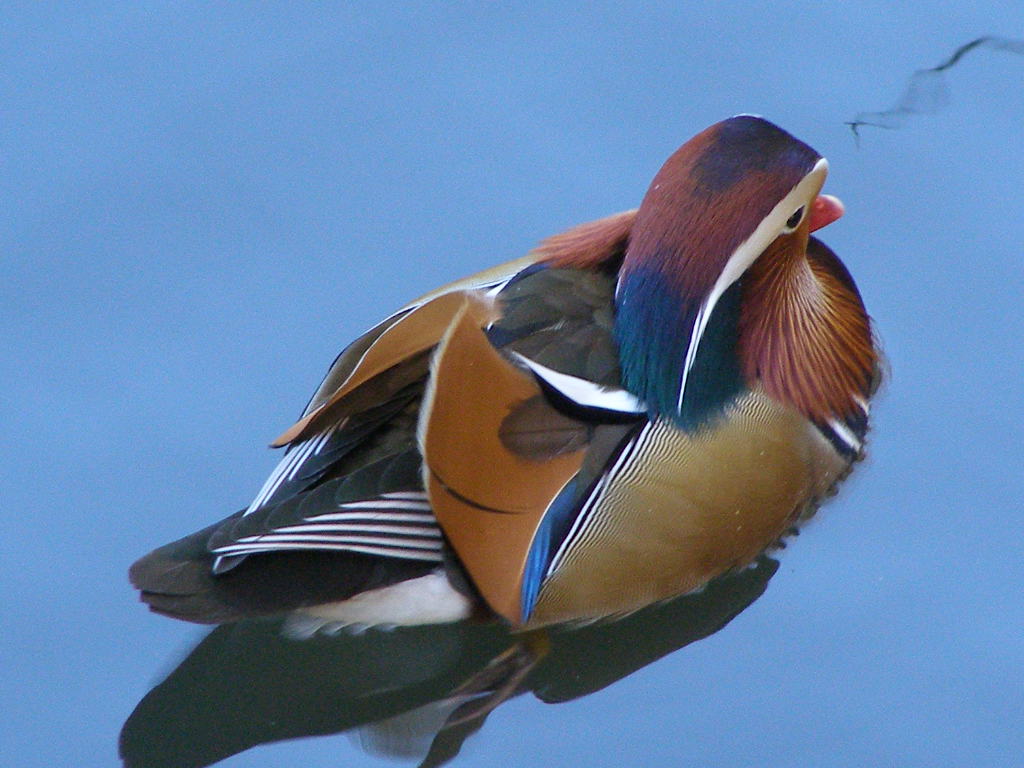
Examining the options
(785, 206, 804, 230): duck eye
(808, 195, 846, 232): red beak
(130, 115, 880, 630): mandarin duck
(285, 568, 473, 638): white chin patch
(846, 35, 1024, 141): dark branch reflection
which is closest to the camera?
(130, 115, 880, 630): mandarin duck

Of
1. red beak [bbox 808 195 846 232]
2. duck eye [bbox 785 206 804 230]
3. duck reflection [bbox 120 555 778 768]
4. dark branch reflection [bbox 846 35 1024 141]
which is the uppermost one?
duck eye [bbox 785 206 804 230]

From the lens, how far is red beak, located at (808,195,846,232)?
3656mm

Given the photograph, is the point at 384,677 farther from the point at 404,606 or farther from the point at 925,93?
the point at 925,93

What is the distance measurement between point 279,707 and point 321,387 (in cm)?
62

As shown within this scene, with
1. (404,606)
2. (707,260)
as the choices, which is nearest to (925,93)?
(707,260)

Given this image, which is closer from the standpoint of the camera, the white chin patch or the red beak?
the white chin patch

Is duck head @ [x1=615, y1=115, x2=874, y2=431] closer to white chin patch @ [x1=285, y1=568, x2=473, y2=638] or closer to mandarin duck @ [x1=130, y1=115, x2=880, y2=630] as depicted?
mandarin duck @ [x1=130, y1=115, x2=880, y2=630]

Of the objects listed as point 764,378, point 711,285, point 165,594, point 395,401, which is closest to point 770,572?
point 764,378

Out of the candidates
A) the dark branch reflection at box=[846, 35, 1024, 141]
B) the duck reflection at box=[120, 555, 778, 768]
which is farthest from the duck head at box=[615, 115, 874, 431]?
the dark branch reflection at box=[846, 35, 1024, 141]

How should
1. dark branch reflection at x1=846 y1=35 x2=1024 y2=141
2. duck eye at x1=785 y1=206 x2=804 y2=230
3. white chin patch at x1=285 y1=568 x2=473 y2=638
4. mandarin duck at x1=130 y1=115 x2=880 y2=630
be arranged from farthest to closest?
dark branch reflection at x1=846 y1=35 x2=1024 y2=141
duck eye at x1=785 y1=206 x2=804 y2=230
white chin patch at x1=285 y1=568 x2=473 y2=638
mandarin duck at x1=130 y1=115 x2=880 y2=630

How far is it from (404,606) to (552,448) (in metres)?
0.45

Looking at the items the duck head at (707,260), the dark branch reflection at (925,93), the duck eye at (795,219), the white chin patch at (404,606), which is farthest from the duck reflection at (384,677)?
the dark branch reflection at (925,93)

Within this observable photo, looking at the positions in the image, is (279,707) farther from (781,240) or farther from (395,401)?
(781,240)

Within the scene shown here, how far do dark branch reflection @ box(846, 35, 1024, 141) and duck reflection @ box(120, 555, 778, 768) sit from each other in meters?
1.39
